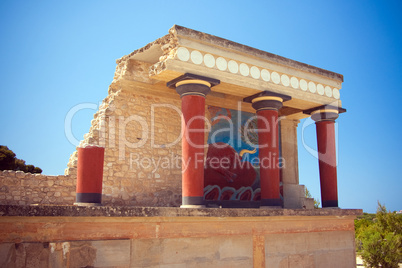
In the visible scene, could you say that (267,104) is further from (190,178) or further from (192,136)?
(190,178)

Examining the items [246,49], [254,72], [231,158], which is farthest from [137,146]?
[246,49]

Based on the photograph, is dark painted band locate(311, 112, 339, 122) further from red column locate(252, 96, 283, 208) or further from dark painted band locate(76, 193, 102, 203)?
dark painted band locate(76, 193, 102, 203)

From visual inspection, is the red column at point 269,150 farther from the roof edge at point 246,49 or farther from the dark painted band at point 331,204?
the dark painted band at point 331,204

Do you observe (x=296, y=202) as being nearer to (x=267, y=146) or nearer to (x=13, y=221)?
(x=267, y=146)

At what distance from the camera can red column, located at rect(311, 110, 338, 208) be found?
401 inches

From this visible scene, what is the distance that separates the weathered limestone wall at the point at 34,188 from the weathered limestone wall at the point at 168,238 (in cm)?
301

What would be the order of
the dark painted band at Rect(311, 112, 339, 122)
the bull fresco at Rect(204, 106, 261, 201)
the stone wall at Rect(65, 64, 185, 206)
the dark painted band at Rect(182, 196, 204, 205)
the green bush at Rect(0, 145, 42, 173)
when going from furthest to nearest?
the green bush at Rect(0, 145, 42, 173)
the dark painted band at Rect(311, 112, 339, 122)
the bull fresco at Rect(204, 106, 261, 201)
the stone wall at Rect(65, 64, 185, 206)
the dark painted band at Rect(182, 196, 204, 205)

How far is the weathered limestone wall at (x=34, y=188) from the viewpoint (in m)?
7.43

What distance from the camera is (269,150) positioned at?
9008 mm

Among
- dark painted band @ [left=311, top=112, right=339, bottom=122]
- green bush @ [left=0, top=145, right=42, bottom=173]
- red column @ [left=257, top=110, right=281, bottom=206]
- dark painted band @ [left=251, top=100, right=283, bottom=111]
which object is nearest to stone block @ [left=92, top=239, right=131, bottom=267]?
red column @ [left=257, top=110, right=281, bottom=206]

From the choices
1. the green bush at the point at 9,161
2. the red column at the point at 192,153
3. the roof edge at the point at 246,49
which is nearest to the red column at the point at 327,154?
the roof edge at the point at 246,49

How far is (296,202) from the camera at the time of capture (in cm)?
1134

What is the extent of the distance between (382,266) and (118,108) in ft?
38.9

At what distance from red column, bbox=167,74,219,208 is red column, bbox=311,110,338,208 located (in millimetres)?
4090
